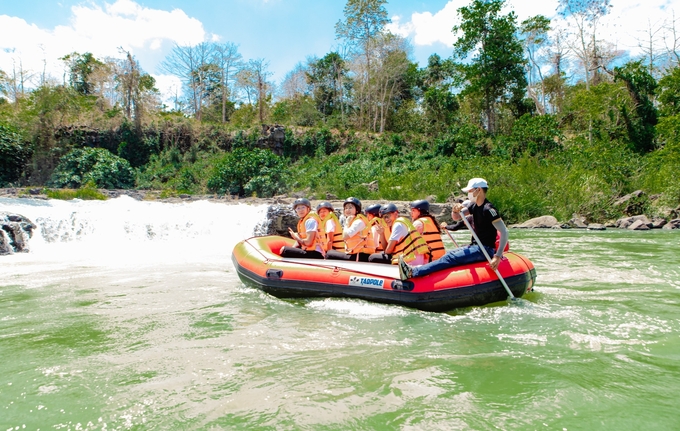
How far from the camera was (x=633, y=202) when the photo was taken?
14031mm

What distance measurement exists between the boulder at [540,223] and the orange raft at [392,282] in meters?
8.92

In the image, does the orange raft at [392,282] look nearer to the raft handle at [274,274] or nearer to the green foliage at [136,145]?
the raft handle at [274,274]

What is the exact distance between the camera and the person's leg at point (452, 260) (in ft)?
15.4

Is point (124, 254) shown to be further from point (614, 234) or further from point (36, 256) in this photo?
point (614, 234)

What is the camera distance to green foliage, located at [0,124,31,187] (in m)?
20.4

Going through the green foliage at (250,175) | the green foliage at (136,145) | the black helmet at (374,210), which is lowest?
the black helmet at (374,210)

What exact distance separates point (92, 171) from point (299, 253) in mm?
17607

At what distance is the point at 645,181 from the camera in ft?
47.6

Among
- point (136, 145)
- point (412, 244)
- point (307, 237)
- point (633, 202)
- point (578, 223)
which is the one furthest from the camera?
point (136, 145)

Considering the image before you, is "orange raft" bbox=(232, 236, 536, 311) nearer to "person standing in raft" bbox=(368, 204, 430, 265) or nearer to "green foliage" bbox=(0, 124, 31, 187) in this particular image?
"person standing in raft" bbox=(368, 204, 430, 265)

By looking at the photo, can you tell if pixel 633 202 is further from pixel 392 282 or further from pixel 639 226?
pixel 392 282

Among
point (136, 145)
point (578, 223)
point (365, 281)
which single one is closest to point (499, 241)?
point (365, 281)

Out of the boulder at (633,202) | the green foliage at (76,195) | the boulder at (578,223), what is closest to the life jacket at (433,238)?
the boulder at (578,223)

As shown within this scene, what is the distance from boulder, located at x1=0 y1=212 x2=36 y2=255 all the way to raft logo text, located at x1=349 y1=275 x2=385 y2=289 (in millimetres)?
7283
